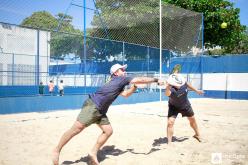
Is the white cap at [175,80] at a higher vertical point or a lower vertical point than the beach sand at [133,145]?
higher

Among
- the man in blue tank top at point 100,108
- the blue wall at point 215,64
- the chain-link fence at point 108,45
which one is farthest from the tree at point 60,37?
the man in blue tank top at point 100,108

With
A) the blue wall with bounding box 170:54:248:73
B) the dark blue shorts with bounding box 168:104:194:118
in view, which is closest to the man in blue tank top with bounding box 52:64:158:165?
the dark blue shorts with bounding box 168:104:194:118

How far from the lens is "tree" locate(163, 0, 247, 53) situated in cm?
2653

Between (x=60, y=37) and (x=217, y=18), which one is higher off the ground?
(x=217, y=18)

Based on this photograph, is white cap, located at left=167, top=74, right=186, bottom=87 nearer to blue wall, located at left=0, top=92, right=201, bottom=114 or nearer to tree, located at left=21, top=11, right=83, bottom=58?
Result: blue wall, located at left=0, top=92, right=201, bottom=114

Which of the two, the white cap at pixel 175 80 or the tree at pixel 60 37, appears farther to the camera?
the tree at pixel 60 37

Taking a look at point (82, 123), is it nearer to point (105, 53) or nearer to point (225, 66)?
point (105, 53)

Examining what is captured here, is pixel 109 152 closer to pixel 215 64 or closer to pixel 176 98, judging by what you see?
pixel 176 98

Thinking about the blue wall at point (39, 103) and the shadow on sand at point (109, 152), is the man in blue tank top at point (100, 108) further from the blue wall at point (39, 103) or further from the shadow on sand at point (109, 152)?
the blue wall at point (39, 103)

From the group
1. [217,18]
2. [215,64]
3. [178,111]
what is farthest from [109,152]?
[217,18]

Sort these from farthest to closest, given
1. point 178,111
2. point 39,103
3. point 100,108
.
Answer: point 39,103, point 178,111, point 100,108

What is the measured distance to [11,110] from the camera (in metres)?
11.6

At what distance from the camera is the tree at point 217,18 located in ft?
87.0

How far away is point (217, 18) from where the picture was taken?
A: 26.8 meters
